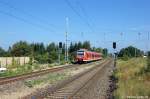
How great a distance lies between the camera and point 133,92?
16219 mm

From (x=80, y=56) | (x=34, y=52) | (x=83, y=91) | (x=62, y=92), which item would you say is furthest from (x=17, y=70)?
(x=34, y=52)

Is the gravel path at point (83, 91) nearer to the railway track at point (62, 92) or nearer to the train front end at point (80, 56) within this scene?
the railway track at point (62, 92)

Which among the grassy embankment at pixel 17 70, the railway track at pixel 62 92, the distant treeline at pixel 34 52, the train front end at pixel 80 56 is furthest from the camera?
the distant treeline at pixel 34 52

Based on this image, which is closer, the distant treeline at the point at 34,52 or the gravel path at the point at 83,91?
the gravel path at the point at 83,91

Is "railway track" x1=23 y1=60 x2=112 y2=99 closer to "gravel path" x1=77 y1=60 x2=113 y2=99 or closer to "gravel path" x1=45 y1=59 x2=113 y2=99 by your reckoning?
"gravel path" x1=45 y1=59 x2=113 y2=99

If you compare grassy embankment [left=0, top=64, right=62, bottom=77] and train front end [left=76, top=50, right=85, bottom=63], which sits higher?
train front end [left=76, top=50, right=85, bottom=63]

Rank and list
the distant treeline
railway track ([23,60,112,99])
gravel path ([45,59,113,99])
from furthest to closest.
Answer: the distant treeline, gravel path ([45,59,113,99]), railway track ([23,60,112,99])

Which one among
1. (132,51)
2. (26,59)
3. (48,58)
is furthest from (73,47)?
(26,59)

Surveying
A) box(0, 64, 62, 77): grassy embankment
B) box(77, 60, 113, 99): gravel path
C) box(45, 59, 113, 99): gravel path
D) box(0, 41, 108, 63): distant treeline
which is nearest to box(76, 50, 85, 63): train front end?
box(0, 41, 108, 63): distant treeline

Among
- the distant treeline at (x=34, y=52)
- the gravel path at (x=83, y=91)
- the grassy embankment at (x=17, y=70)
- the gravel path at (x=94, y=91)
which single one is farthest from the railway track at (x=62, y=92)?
the distant treeline at (x=34, y=52)

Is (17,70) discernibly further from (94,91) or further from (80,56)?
(80,56)

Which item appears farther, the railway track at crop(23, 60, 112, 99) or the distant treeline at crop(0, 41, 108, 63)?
the distant treeline at crop(0, 41, 108, 63)

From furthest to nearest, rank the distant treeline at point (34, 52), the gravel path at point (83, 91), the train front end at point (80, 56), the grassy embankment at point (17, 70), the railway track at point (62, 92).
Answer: the distant treeline at point (34, 52)
the train front end at point (80, 56)
the grassy embankment at point (17, 70)
the gravel path at point (83, 91)
the railway track at point (62, 92)

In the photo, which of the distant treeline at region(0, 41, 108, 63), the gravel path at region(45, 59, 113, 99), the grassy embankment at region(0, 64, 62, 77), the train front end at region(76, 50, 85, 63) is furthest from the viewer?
the distant treeline at region(0, 41, 108, 63)
